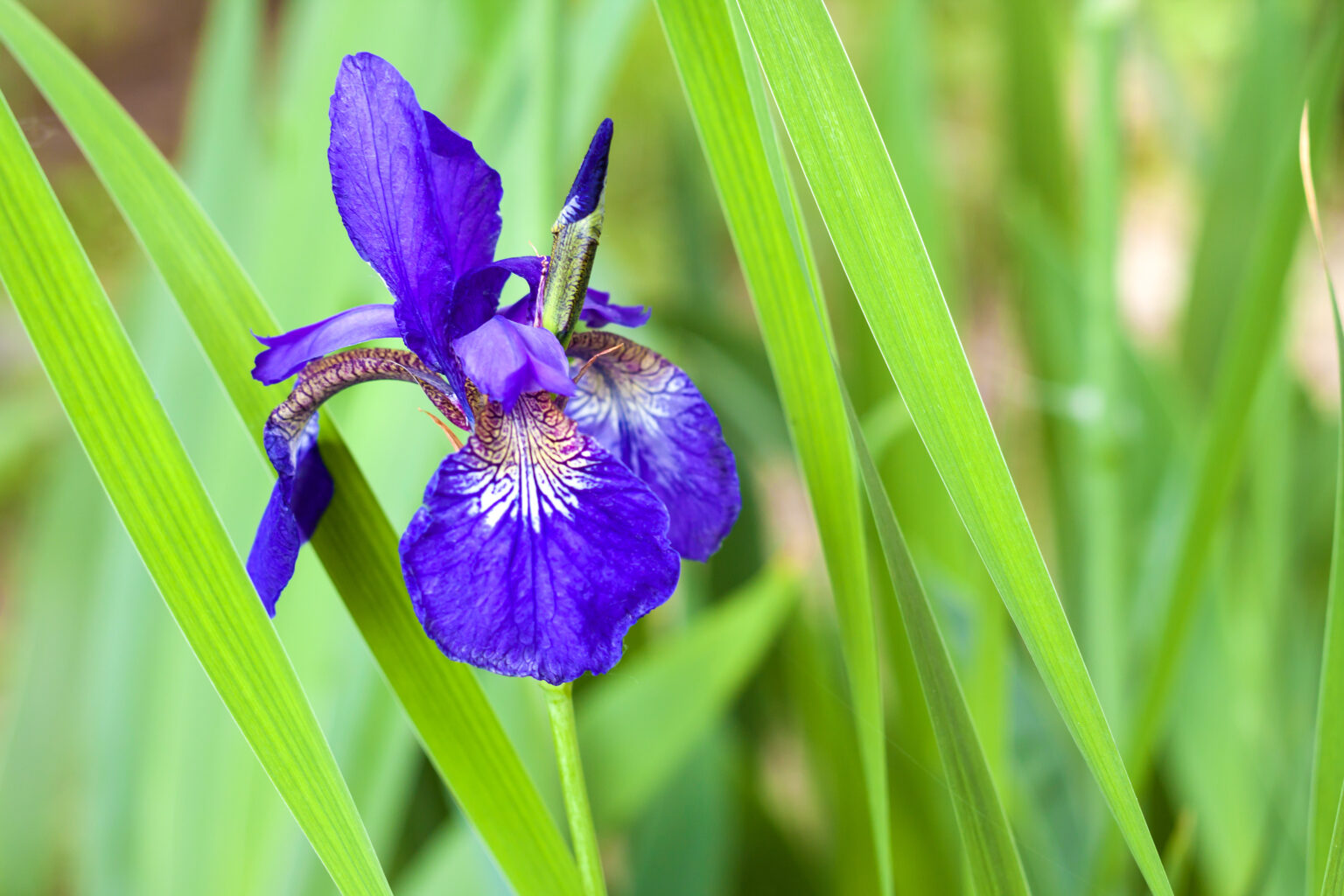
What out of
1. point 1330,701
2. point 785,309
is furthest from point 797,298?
point 1330,701

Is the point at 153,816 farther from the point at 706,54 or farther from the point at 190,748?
the point at 706,54

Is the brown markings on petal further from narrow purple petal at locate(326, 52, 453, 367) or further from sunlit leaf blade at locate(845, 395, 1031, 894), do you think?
sunlit leaf blade at locate(845, 395, 1031, 894)

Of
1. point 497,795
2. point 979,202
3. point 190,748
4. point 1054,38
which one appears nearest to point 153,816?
point 190,748

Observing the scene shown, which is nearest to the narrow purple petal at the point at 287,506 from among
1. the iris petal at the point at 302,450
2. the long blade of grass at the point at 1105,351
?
the iris petal at the point at 302,450

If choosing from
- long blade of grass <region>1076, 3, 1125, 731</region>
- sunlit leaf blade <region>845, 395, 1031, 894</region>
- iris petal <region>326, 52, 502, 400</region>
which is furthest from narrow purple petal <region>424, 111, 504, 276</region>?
long blade of grass <region>1076, 3, 1125, 731</region>

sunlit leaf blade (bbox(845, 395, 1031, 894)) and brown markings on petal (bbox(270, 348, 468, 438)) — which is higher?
brown markings on petal (bbox(270, 348, 468, 438))

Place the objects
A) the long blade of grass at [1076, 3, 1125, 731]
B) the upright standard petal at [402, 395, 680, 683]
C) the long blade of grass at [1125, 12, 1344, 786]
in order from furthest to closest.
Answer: the long blade of grass at [1076, 3, 1125, 731]
the long blade of grass at [1125, 12, 1344, 786]
the upright standard petal at [402, 395, 680, 683]

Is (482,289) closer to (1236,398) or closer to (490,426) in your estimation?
(490,426)
